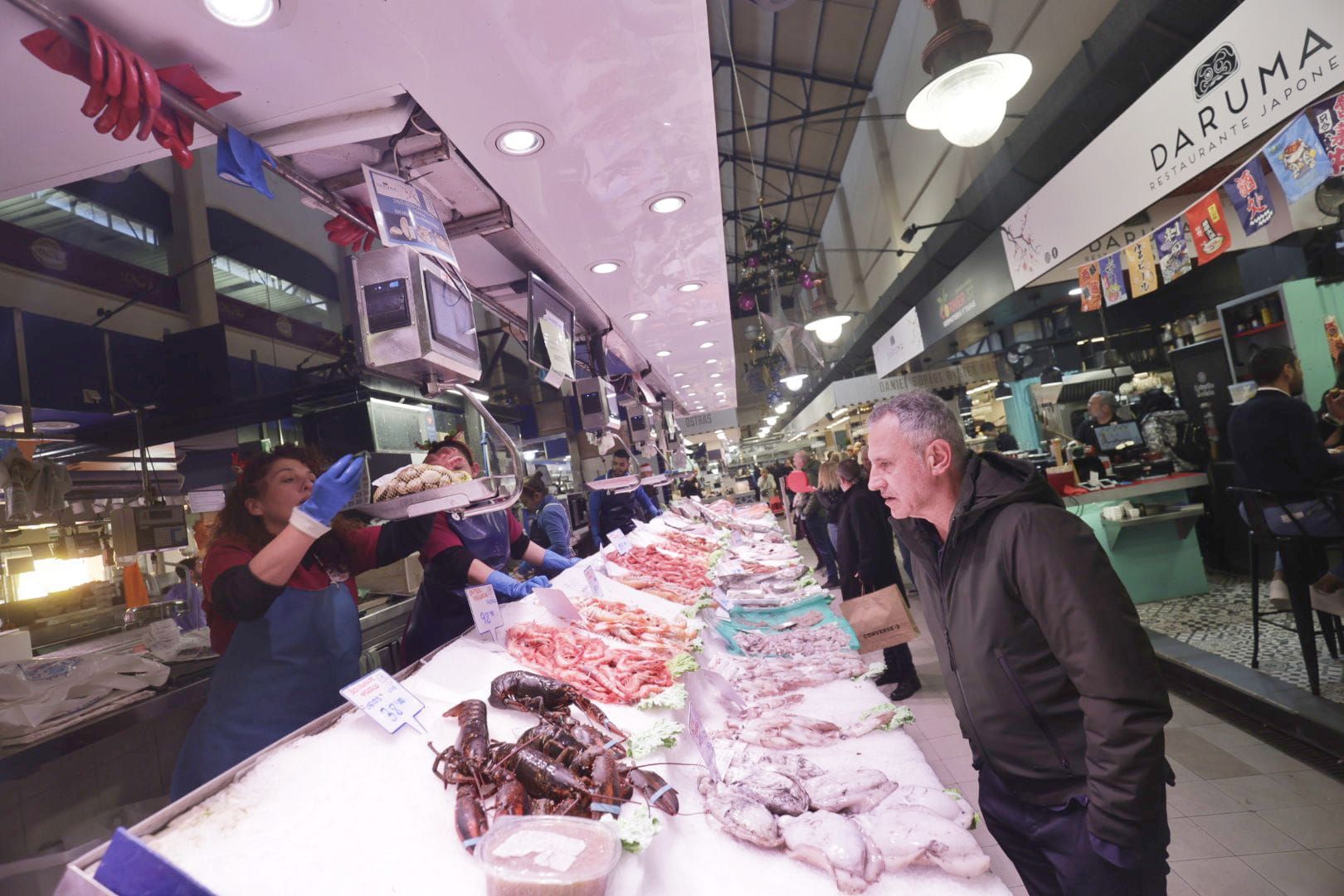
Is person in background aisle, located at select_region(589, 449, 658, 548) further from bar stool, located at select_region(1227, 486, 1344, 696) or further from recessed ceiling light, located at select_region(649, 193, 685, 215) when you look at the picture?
bar stool, located at select_region(1227, 486, 1344, 696)

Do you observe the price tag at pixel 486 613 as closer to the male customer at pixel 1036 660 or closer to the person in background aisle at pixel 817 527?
the male customer at pixel 1036 660

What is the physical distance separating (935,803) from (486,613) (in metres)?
1.75

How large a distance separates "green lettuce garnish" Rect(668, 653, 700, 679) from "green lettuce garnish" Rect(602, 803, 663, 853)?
105cm

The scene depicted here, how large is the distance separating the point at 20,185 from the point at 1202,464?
33.8ft

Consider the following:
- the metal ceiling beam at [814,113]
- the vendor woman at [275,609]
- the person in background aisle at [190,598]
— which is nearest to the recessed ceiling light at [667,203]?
the vendor woman at [275,609]

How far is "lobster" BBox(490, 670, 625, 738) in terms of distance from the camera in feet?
6.96

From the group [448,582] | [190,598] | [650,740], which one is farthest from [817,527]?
[650,740]

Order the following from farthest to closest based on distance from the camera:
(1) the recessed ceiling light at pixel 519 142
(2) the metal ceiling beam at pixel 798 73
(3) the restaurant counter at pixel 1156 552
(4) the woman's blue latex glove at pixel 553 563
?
(2) the metal ceiling beam at pixel 798 73
(3) the restaurant counter at pixel 1156 552
(4) the woman's blue latex glove at pixel 553 563
(1) the recessed ceiling light at pixel 519 142

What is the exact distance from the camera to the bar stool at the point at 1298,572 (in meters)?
3.84

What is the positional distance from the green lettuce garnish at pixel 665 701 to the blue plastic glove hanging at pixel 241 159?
2.20 metres

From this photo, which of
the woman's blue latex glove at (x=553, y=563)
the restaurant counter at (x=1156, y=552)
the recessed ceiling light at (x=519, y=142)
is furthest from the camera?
the restaurant counter at (x=1156, y=552)

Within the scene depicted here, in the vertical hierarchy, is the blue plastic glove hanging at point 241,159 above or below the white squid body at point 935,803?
above

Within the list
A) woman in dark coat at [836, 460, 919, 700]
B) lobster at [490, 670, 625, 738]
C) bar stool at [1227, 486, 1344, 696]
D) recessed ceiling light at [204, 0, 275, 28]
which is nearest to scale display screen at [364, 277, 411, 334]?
recessed ceiling light at [204, 0, 275, 28]

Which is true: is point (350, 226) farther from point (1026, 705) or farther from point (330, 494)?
point (1026, 705)
